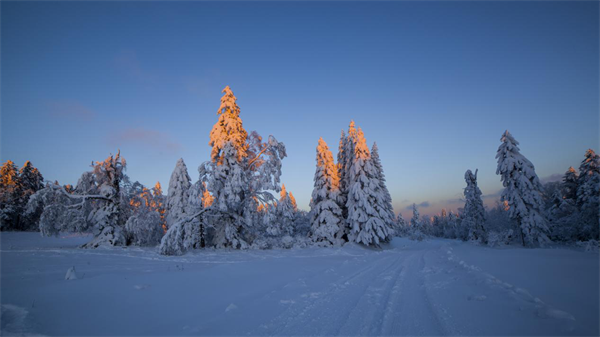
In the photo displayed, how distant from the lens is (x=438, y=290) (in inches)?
246

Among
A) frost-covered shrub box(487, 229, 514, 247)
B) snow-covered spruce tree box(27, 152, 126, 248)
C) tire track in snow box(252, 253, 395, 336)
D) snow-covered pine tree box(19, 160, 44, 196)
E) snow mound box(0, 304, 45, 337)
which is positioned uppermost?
snow-covered pine tree box(19, 160, 44, 196)

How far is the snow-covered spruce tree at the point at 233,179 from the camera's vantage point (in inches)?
633

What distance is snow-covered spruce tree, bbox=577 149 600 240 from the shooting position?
2500 centimetres

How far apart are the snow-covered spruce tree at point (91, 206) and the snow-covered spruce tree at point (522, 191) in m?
38.4

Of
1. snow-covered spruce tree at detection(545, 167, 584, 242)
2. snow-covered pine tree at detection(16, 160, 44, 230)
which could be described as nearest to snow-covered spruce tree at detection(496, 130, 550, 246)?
snow-covered spruce tree at detection(545, 167, 584, 242)

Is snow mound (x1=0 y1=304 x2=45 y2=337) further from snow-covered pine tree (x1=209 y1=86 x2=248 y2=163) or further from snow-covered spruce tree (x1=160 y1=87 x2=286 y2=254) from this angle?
snow-covered pine tree (x1=209 y1=86 x2=248 y2=163)

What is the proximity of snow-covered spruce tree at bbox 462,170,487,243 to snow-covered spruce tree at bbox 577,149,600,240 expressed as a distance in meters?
13.0

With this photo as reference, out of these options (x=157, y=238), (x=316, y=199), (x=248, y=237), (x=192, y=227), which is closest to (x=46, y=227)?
(x=157, y=238)

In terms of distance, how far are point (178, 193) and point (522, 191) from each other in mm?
36916

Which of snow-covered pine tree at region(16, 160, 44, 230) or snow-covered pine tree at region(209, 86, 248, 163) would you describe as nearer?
snow-covered pine tree at region(209, 86, 248, 163)

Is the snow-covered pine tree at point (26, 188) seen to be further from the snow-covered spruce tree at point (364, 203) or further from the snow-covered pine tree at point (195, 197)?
the snow-covered spruce tree at point (364, 203)

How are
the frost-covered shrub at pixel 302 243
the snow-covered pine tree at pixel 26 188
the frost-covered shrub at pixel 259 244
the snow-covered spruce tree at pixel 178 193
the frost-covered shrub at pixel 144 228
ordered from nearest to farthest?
the frost-covered shrub at pixel 144 228, the frost-covered shrub at pixel 259 244, the frost-covered shrub at pixel 302 243, the snow-covered spruce tree at pixel 178 193, the snow-covered pine tree at pixel 26 188

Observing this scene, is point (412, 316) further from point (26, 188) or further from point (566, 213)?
point (26, 188)

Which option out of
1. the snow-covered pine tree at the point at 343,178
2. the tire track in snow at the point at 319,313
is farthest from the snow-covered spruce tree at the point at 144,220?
the snow-covered pine tree at the point at 343,178
